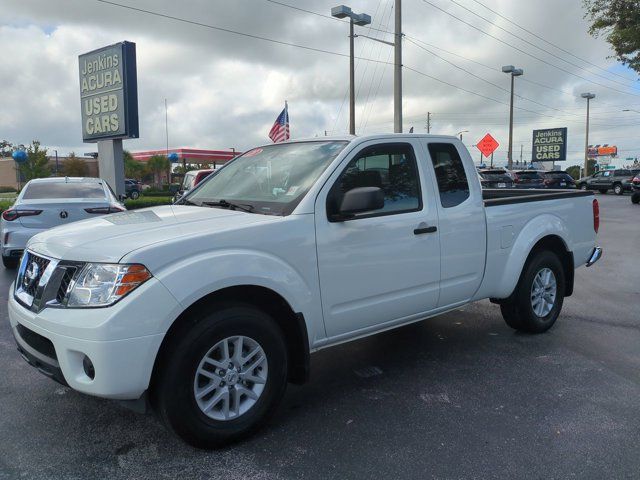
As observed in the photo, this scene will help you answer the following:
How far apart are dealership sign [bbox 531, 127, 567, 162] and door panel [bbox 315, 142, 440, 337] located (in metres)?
67.5

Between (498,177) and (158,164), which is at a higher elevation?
(158,164)

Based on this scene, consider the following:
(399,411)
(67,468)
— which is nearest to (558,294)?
(399,411)

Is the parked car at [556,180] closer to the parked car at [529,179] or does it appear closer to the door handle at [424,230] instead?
the parked car at [529,179]

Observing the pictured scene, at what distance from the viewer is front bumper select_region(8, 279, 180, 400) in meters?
2.77

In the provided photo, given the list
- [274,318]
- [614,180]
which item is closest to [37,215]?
[274,318]

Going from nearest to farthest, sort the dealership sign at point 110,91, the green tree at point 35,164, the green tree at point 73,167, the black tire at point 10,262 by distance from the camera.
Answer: the black tire at point 10,262 < the dealership sign at point 110,91 < the green tree at point 35,164 < the green tree at point 73,167

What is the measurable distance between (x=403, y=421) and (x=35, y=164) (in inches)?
1915

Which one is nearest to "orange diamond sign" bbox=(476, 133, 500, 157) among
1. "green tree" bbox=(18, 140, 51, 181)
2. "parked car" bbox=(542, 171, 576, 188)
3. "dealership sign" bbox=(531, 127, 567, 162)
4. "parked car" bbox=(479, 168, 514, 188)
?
"parked car" bbox=(479, 168, 514, 188)

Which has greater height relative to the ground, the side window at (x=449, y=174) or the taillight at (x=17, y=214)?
the side window at (x=449, y=174)

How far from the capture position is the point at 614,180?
35.6m

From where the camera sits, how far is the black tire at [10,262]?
868cm

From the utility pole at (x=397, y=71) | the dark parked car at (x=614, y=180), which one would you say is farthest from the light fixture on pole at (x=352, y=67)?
the dark parked car at (x=614, y=180)

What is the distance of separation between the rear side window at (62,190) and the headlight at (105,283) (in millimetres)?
6506

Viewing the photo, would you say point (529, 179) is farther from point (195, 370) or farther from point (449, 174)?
point (195, 370)
